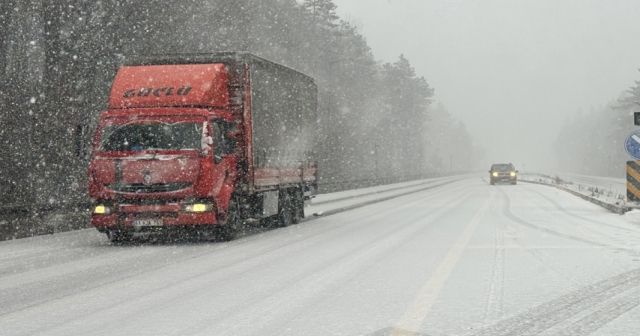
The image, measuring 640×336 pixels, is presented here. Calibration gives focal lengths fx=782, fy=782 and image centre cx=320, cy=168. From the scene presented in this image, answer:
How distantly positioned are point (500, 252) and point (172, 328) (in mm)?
6858

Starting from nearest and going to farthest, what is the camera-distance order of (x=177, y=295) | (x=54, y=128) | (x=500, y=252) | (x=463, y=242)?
(x=177, y=295), (x=500, y=252), (x=463, y=242), (x=54, y=128)

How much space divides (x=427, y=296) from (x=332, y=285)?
1.21 metres

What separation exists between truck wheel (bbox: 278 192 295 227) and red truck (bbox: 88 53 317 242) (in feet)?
4.68

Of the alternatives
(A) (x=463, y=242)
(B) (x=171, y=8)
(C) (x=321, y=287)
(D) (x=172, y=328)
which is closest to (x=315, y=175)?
(A) (x=463, y=242)

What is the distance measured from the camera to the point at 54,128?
93.0ft

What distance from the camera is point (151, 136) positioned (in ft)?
45.2

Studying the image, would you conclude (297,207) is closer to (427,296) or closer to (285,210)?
(285,210)

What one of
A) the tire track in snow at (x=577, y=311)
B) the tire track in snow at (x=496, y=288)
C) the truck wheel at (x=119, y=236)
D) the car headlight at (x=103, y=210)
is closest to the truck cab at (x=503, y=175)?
the tire track in snow at (x=496, y=288)

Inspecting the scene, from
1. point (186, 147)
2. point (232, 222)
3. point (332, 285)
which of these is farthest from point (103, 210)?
point (332, 285)

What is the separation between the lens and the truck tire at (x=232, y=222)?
14375 mm

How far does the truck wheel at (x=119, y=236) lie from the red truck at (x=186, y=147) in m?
0.03

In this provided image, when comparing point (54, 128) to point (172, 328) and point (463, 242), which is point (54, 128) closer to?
point (463, 242)

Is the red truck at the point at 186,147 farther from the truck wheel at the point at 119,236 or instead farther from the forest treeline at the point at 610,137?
the forest treeline at the point at 610,137

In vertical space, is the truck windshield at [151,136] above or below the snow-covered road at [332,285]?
above
